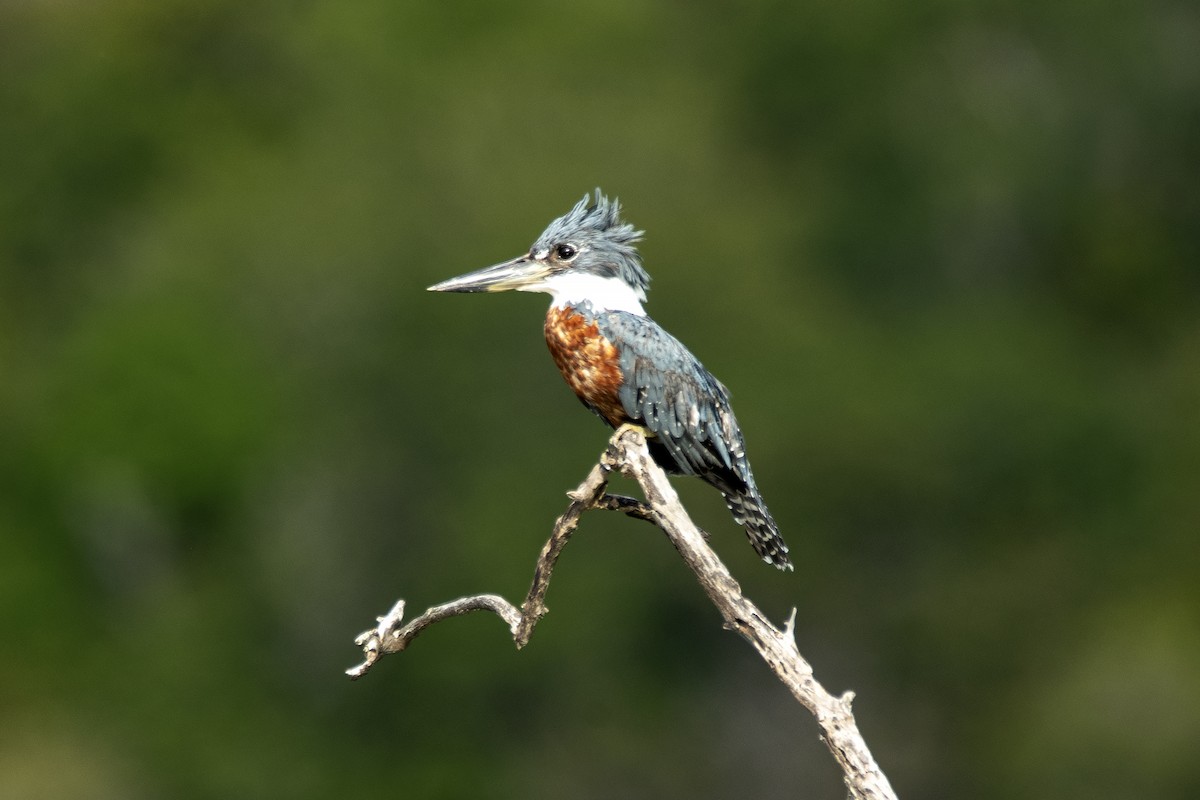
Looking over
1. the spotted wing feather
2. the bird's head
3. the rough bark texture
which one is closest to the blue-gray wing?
the spotted wing feather

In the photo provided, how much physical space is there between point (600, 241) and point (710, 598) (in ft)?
10.6

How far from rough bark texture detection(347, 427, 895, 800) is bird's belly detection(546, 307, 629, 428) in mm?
1139

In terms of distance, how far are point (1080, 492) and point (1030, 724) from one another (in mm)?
5180

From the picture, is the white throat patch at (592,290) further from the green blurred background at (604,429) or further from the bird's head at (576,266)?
the green blurred background at (604,429)

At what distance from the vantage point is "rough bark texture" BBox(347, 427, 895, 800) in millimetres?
Answer: 8852

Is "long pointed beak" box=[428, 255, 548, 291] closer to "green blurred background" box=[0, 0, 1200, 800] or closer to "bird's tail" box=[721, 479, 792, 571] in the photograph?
"bird's tail" box=[721, 479, 792, 571]

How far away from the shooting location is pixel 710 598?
31.1 ft

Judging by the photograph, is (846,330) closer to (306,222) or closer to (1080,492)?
(1080,492)

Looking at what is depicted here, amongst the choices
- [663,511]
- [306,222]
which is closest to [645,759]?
[306,222]

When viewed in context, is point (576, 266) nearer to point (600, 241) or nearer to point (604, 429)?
point (600, 241)

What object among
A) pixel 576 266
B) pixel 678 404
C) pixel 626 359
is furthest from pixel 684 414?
pixel 576 266

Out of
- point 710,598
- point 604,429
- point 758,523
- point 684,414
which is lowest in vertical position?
point 710,598

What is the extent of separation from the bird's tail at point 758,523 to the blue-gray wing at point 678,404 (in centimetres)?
10

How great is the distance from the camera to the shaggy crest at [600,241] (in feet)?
39.5
